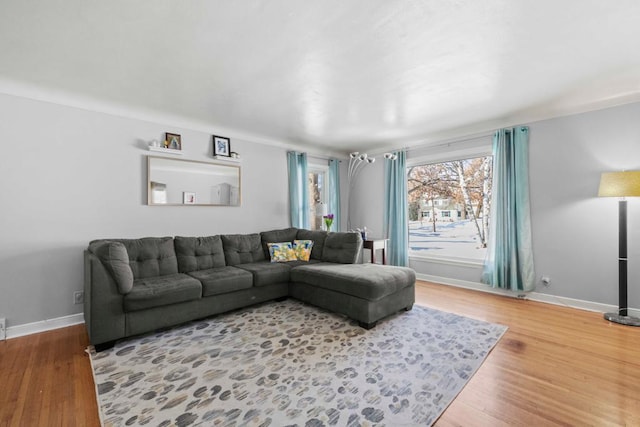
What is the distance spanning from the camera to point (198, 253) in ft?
11.3

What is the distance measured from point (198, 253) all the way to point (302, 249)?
1.39 metres

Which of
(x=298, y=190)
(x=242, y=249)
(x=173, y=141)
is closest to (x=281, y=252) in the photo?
(x=242, y=249)

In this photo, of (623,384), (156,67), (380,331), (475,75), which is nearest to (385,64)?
(475,75)

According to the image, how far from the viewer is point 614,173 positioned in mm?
2826

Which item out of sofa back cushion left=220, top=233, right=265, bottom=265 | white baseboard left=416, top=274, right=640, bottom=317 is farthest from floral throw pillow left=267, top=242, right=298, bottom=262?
white baseboard left=416, top=274, right=640, bottom=317

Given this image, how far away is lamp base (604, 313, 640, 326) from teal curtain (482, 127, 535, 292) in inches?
29.0

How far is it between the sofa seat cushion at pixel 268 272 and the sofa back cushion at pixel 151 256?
2.58 ft

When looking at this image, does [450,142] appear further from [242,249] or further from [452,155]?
[242,249]

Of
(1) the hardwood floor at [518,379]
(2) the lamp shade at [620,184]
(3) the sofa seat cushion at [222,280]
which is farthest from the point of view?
(3) the sofa seat cushion at [222,280]

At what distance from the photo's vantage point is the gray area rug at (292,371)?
5.23ft

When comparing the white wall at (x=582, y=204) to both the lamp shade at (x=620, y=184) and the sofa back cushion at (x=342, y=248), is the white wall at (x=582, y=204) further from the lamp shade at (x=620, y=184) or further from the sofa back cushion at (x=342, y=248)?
the sofa back cushion at (x=342, y=248)

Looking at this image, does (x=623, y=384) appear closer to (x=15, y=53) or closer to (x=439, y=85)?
(x=439, y=85)

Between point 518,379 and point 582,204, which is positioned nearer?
point 518,379

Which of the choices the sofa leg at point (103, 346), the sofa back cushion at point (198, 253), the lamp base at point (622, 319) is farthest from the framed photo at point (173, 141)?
the lamp base at point (622, 319)
